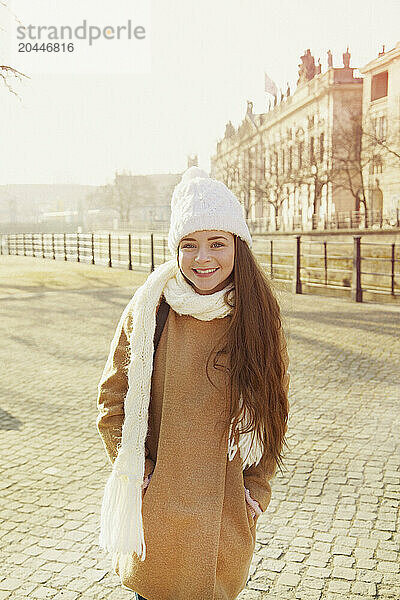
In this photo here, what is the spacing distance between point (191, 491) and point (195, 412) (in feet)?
0.70

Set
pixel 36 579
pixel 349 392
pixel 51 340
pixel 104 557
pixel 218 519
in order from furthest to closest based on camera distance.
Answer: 1. pixel 51 340
2. pixel 349 392
3. pixel 104 557
4. pixel 36 579
5. pixel 218 519

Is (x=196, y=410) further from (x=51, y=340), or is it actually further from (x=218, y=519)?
(x=51, y=340)

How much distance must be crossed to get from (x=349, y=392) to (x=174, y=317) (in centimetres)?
467

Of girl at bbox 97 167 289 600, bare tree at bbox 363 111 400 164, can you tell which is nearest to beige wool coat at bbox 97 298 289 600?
girl at bbox 97 167 289 600

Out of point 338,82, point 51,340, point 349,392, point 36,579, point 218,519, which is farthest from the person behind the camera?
point 338,82

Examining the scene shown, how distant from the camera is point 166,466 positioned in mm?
1930

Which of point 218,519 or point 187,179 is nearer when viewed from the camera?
point 218,519

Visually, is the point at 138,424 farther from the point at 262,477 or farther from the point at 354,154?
the point at 354,154

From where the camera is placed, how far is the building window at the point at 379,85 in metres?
46.3

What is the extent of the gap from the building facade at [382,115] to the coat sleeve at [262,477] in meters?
39.5

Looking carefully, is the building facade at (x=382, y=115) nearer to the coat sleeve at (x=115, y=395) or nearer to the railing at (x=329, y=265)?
the railing at (x=329, y=265)

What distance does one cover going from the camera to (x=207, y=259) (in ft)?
6.48

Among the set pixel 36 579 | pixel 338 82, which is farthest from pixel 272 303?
pixel 338 82

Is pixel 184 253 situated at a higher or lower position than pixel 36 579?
higher
